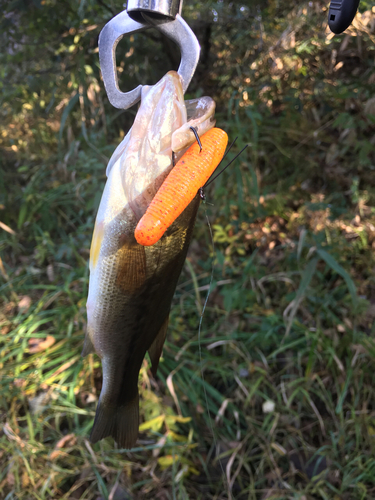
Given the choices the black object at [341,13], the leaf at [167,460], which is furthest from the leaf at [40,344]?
the black object at [341,13]

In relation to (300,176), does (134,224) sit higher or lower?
higher

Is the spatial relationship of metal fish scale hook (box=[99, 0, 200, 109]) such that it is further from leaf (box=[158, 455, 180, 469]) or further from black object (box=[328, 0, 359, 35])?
leaf (box=[158, 455, 180, 469])

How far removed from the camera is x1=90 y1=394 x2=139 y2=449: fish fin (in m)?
1.31

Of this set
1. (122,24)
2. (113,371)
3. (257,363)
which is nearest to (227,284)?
(257,363)

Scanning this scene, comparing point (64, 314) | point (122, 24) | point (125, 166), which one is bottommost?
point (64, 314)

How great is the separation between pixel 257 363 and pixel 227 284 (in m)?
0.67

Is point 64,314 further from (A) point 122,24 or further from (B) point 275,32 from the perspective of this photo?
(B) point 275,32

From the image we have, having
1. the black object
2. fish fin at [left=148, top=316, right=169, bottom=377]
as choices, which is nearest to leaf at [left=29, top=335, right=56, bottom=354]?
fish fin at [left=148, top=316, right=169, bottom=377]

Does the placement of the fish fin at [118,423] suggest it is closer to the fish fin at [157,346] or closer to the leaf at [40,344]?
the fish fin at [157,346]

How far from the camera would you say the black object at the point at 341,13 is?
936 mm

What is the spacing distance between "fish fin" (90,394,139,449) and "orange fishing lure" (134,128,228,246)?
80 cm

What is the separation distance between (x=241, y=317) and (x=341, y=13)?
2.30 m

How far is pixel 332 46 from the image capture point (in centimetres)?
276

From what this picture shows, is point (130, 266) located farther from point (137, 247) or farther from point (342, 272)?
point (342, 272)
